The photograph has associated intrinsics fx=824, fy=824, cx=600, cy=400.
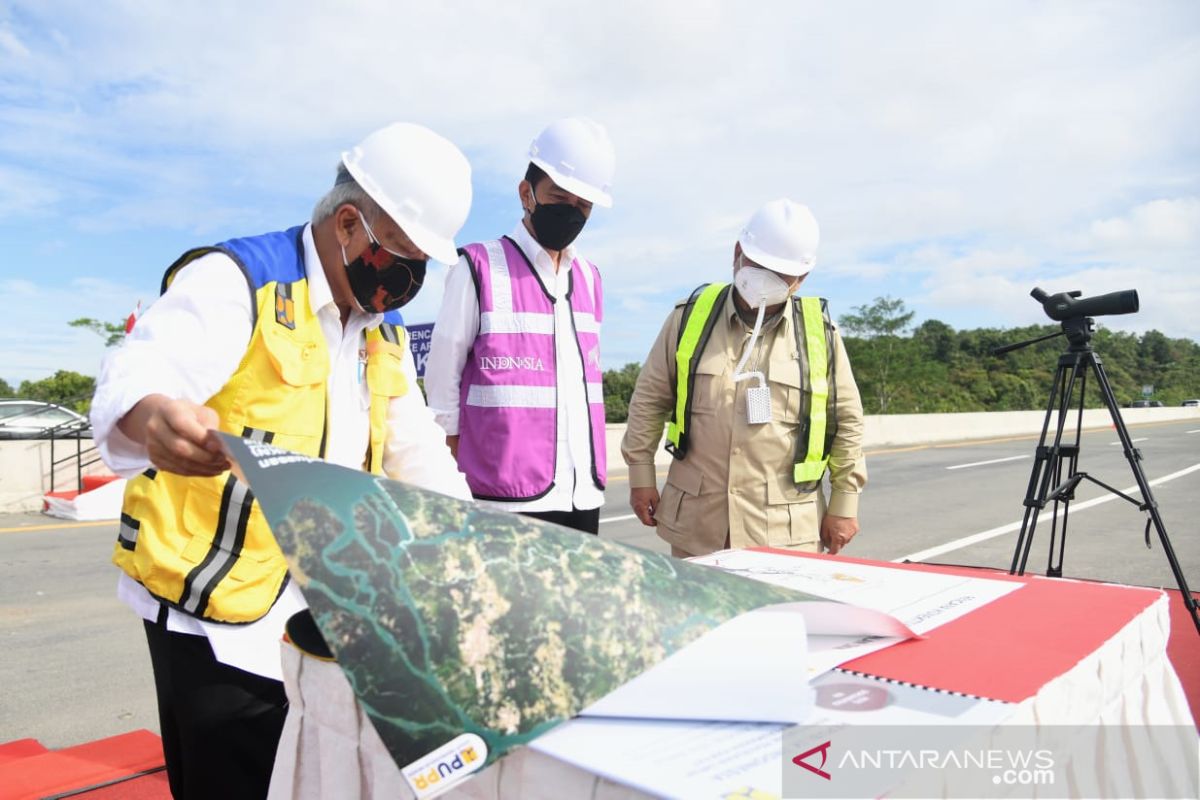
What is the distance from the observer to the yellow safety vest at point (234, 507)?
1571mm

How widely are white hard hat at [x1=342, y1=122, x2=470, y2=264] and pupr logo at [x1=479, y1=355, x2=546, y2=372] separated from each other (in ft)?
3.97

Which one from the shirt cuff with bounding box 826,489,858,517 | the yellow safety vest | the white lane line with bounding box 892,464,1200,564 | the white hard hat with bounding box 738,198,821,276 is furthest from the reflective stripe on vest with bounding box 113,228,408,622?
the white lane line with bounding box 892,464,1200,564

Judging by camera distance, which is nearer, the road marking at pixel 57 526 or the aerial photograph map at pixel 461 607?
the aerial photograph map at pixel 461 607

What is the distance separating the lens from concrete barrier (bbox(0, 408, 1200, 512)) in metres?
10.0

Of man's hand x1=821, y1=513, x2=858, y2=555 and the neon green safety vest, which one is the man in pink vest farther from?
man's hand x1=821, y1=513, x2=858, y2=555

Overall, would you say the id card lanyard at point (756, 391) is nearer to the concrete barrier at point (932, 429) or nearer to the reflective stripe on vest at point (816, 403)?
the reflective stripe on vest at point (816, 403)

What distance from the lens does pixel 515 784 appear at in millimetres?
956

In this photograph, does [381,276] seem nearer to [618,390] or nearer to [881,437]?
[881,437]

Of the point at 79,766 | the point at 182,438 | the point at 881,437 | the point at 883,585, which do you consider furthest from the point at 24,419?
the point at 881,437

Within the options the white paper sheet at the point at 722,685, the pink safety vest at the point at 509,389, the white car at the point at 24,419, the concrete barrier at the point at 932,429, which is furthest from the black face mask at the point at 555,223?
the white car at the point at 24,419

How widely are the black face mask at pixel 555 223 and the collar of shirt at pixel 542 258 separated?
31mm

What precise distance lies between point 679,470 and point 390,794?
2307 mm

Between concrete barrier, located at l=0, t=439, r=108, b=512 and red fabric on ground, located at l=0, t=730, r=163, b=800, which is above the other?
concrete barrier, located at l=0, t=439, r=108, b=512

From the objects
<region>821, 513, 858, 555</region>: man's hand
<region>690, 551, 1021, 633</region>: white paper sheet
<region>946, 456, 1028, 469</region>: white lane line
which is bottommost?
<region>946, 456, 1028, 469</region>: white lane line
